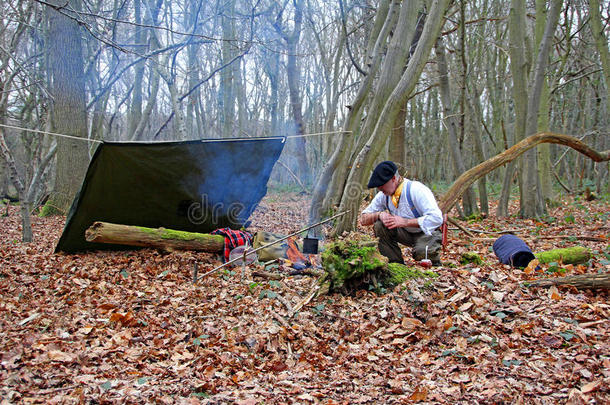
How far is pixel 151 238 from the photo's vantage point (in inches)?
170

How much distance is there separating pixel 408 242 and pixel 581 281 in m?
1.61

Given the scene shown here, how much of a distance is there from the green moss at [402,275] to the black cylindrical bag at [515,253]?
38.8 inches

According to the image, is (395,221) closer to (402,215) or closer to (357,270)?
(402,215)

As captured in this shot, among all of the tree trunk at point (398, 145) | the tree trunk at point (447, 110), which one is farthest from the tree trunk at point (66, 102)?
the tree trunk at point (447, 110)

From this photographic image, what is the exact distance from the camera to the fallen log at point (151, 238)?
4113 mm

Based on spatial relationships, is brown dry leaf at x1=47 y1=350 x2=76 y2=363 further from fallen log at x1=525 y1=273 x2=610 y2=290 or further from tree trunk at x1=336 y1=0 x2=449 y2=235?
tree trunk at x1=336 y1=0 x2=449 y2=235

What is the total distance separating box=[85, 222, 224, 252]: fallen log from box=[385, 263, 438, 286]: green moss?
6.80 feet

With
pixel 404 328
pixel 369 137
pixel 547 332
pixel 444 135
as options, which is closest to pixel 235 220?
pixel 369 137

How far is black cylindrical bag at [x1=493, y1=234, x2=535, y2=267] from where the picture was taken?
→ 393 cm

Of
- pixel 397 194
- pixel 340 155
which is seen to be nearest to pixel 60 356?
pixel 397 194

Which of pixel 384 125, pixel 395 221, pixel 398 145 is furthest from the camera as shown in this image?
pixel 398 145

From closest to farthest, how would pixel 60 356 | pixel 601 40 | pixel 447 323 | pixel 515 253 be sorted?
1. pixel 60 356
2. pixel 447 323
3. pixel 515 253
4. pixel 601 40

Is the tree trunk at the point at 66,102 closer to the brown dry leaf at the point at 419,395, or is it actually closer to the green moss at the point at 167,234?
the green moss at the point at 167,234

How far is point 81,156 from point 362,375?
7841 millimetres
